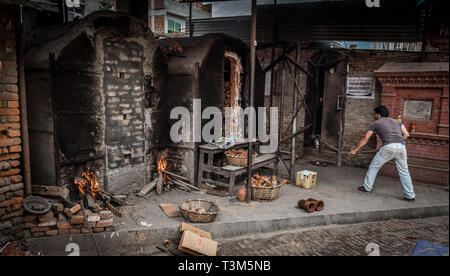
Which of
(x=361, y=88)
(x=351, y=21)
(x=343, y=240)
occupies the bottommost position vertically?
(x=343, y=240)

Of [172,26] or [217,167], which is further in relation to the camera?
[172,26]

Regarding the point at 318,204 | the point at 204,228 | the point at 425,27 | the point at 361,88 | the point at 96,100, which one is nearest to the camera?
the point at 204,228

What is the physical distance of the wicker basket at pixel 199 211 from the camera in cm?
577

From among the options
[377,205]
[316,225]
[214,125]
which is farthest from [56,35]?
[377,205]

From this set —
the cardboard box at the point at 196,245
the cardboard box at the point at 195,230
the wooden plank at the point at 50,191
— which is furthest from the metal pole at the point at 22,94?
the cardboard box at the point at 196,245

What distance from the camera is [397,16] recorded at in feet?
27.5

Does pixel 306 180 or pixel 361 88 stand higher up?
pixel 361 88

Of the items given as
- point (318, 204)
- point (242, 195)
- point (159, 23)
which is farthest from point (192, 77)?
point (159, 23)

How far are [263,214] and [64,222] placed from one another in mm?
3573

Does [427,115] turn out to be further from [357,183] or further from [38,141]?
[38,141]

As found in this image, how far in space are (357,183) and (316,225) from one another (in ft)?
8.83

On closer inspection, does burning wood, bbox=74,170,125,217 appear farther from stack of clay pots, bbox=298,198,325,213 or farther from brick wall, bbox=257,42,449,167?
brick wall, bbox=257,42,449,167

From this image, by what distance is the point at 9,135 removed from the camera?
4.96 meters

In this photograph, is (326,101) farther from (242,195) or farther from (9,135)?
(9,135)
